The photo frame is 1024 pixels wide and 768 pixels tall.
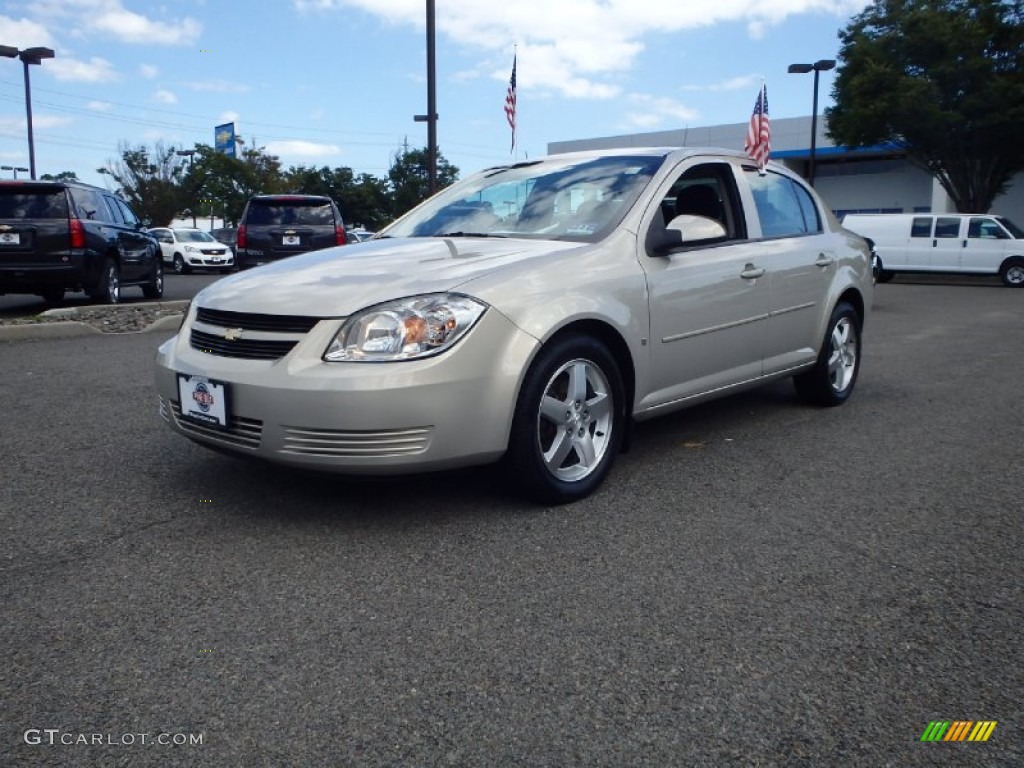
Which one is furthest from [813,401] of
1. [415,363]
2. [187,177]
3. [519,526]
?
[187,177]

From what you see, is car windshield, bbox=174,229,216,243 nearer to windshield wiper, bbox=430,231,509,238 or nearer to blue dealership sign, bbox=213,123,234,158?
blue dealership sign, bbox=213,123,234,158

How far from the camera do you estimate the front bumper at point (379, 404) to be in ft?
10.4

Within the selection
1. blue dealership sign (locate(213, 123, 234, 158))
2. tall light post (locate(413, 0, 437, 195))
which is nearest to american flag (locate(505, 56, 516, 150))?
tall light post (locate(413, 0, 437, 195))

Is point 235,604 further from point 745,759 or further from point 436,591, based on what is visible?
point 745,759

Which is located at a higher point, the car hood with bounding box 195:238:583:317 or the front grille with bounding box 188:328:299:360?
the car hood with bounding box 195:238:583:317

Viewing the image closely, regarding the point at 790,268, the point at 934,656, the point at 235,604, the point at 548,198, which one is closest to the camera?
the point at 934,656

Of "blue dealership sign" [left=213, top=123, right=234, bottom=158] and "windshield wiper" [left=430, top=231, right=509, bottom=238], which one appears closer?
"windshield wiper" [left=430, top=231, right=509, bottom=238]

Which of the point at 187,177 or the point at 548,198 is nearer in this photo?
the point at 548,198

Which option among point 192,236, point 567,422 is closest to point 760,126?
point 567,422

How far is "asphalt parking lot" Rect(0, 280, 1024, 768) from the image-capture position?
207 centimetres

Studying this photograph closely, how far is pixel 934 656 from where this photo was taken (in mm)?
2441

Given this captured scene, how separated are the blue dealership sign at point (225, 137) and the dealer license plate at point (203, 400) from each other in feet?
158

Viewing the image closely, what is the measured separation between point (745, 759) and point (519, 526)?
1.58 m

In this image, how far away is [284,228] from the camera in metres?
14.0
